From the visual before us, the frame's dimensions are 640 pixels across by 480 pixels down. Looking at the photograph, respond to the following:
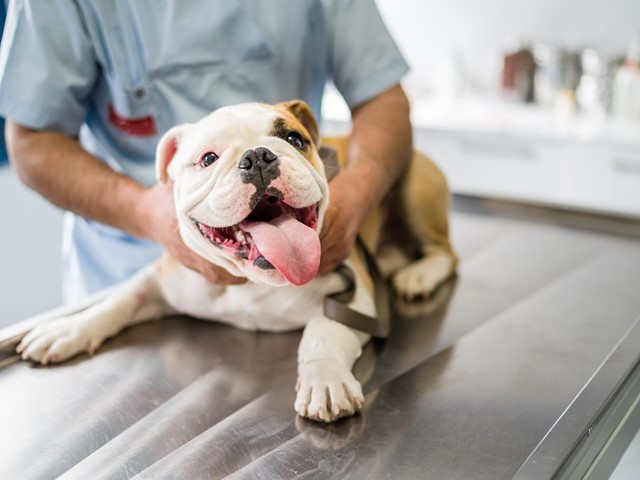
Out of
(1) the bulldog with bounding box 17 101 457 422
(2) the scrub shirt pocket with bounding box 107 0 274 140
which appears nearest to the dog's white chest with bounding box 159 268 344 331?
(1) the bulldog with bounding box 17 101 457 422

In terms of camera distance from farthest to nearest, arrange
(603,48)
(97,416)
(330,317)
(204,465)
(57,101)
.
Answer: (603,48)
(57,101)
(330,317)
(97,416)
(204,465)

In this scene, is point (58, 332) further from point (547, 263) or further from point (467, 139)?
point (467, 139)

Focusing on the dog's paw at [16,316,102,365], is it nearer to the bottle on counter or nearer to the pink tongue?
the pink tongue

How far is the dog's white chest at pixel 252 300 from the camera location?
3.53ft

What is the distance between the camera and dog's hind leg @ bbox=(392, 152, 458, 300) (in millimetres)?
1354

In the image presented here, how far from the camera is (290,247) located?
833mm

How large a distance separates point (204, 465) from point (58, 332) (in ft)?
1.27

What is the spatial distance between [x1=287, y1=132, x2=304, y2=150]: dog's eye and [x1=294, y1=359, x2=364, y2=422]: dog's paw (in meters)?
0.28

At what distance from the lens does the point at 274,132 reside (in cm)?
92

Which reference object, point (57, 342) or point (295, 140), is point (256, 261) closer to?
point (295, 140)

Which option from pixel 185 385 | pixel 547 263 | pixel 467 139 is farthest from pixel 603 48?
pixel 185 385

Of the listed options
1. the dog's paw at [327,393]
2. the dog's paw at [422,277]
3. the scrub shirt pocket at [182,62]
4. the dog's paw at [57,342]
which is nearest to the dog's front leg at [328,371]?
the dog's paw at [327,393]

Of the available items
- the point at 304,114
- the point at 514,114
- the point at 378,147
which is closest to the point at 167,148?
the point at 304,114

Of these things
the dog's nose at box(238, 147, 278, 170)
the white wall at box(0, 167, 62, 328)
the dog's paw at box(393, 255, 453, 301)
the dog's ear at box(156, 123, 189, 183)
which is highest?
the dog's nose at box(238, 147, 278, 170)
